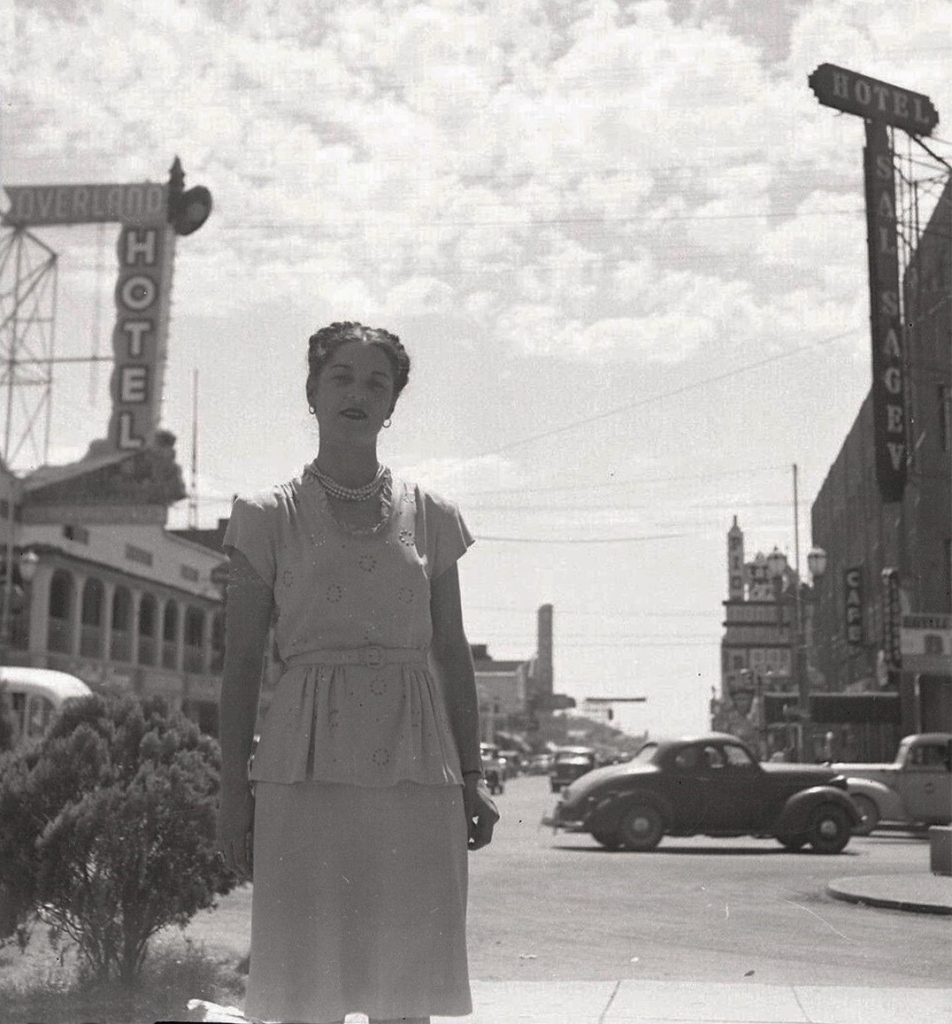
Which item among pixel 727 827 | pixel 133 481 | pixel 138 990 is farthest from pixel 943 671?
pixel 138 990

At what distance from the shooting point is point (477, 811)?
11.8 feet

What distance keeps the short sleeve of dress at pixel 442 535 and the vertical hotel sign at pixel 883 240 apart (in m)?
24.3

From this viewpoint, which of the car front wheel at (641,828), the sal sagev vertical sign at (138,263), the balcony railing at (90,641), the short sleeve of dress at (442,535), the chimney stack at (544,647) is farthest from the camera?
the chimney stack at (544,647)

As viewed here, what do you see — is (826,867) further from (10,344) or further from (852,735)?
(852,735)

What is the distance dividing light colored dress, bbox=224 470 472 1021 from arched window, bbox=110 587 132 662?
41.6 meters

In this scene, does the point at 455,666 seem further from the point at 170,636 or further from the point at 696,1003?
the point at 170,636

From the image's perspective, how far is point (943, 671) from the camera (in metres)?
33.0

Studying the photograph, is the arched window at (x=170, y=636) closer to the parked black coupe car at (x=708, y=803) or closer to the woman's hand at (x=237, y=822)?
the parked black coupe car at (x=708, y=803)

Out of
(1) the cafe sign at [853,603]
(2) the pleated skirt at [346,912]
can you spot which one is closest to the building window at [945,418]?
(1) the cafe sign at [853,603]

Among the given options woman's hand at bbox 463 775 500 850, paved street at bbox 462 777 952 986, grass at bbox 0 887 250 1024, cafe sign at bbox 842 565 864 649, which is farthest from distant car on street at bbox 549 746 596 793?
woman's hand at bbox 463 775 500 850

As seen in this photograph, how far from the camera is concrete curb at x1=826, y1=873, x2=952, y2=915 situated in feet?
39.1

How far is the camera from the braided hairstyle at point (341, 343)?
11.6 feet

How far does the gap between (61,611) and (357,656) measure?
39.3 m

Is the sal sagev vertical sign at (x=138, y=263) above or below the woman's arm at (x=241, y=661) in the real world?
above
